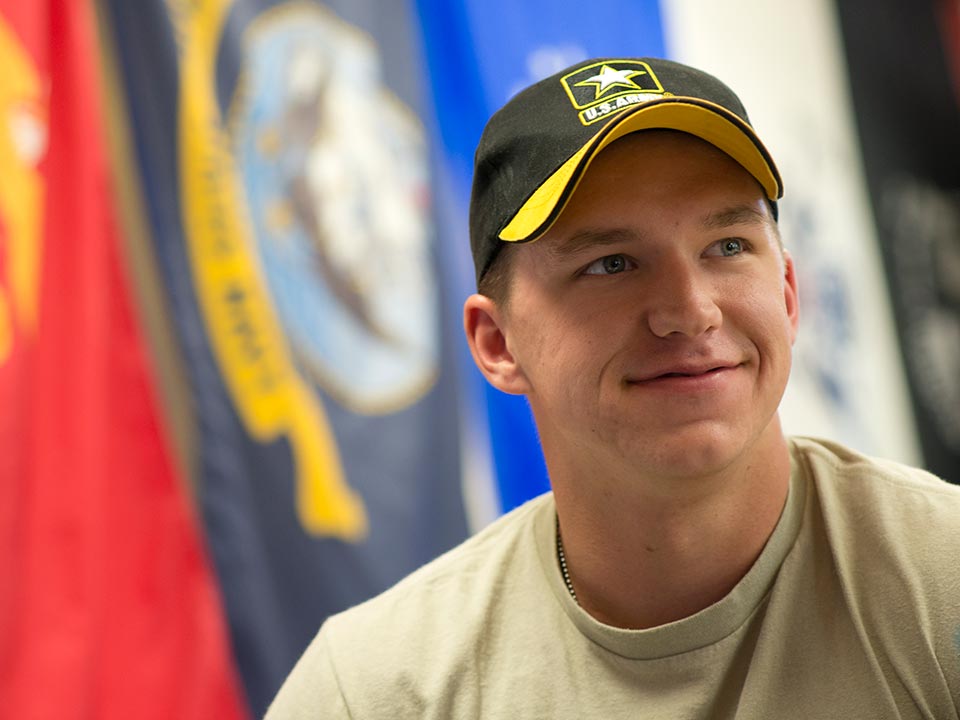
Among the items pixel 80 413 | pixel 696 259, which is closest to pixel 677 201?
pixel 696 259

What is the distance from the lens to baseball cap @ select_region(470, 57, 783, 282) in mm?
1102

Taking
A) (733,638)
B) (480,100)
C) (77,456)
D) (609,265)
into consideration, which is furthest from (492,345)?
(480,100)

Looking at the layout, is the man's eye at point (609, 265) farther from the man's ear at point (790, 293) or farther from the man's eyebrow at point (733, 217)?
the man's ear at point (790, 293)

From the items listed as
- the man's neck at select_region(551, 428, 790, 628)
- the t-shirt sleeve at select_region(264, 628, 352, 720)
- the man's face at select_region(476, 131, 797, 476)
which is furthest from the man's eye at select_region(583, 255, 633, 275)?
the t-shirt sleeve at select_region(264, 628, 352, 720)

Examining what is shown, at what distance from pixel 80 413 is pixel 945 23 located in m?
3.55

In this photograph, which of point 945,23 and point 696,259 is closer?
point 696,259

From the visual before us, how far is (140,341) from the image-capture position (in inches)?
75.7

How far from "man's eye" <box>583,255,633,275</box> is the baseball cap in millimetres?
67

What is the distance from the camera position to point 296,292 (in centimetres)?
213

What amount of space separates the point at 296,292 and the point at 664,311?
1160 mm

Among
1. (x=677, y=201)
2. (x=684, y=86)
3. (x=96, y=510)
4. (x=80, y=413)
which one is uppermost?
(x=684, y=86)

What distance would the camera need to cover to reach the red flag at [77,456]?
1736 millimetres

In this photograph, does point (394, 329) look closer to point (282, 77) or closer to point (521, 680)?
point (282, 77)

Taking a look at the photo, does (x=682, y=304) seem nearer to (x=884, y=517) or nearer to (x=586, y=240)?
(x=586, y=240)
